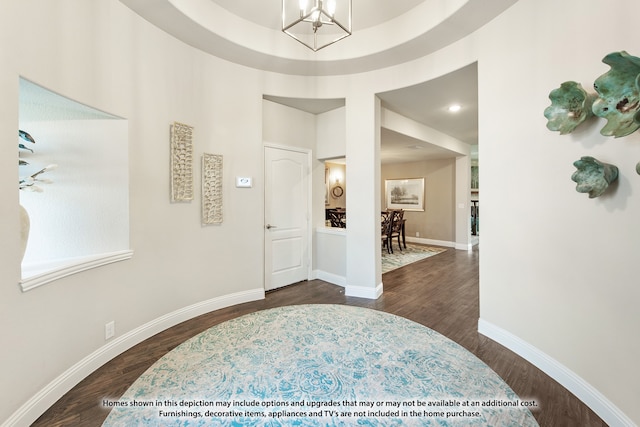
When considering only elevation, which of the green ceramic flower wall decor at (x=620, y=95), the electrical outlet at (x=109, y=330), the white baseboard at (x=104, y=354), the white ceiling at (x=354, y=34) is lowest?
the white baseboard at (x=104, y=354)

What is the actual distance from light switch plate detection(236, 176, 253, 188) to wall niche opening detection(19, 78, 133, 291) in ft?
3.87

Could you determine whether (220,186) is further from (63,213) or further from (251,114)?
(63,213)

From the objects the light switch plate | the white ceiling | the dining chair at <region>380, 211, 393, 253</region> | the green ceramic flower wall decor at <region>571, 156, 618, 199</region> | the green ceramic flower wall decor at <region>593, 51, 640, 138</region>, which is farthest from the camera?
the dining chair at <region>380, 211, 393, 253</region>

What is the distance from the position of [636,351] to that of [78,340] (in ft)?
11.3

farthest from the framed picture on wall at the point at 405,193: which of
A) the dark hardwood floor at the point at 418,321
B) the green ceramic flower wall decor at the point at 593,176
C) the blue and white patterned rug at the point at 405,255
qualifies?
the green ceramic flower wall decor at the point at 593,176

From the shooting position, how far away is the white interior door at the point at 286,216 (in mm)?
3830

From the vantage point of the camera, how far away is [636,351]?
54.9 inches

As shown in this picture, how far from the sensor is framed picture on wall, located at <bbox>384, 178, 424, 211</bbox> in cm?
803

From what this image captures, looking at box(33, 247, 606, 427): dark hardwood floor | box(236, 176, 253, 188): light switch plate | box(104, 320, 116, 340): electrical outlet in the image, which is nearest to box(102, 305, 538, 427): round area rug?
box(33, 247, 606, 427): dark hardwood floor

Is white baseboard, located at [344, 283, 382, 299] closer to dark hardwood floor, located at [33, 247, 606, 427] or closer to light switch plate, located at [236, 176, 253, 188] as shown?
dark hardwood floor, located at [33, 247, 606, 427]

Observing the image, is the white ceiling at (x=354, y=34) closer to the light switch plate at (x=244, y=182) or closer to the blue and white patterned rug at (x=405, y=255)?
the light switch plate at (x=244, y=182)

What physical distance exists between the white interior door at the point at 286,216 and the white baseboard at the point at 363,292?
2.93ft

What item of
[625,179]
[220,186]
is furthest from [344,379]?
[220,186]

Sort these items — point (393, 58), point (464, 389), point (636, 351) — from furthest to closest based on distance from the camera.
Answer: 1. point (393, 58)
2. point (464, 389)
3. point (636, 351)
